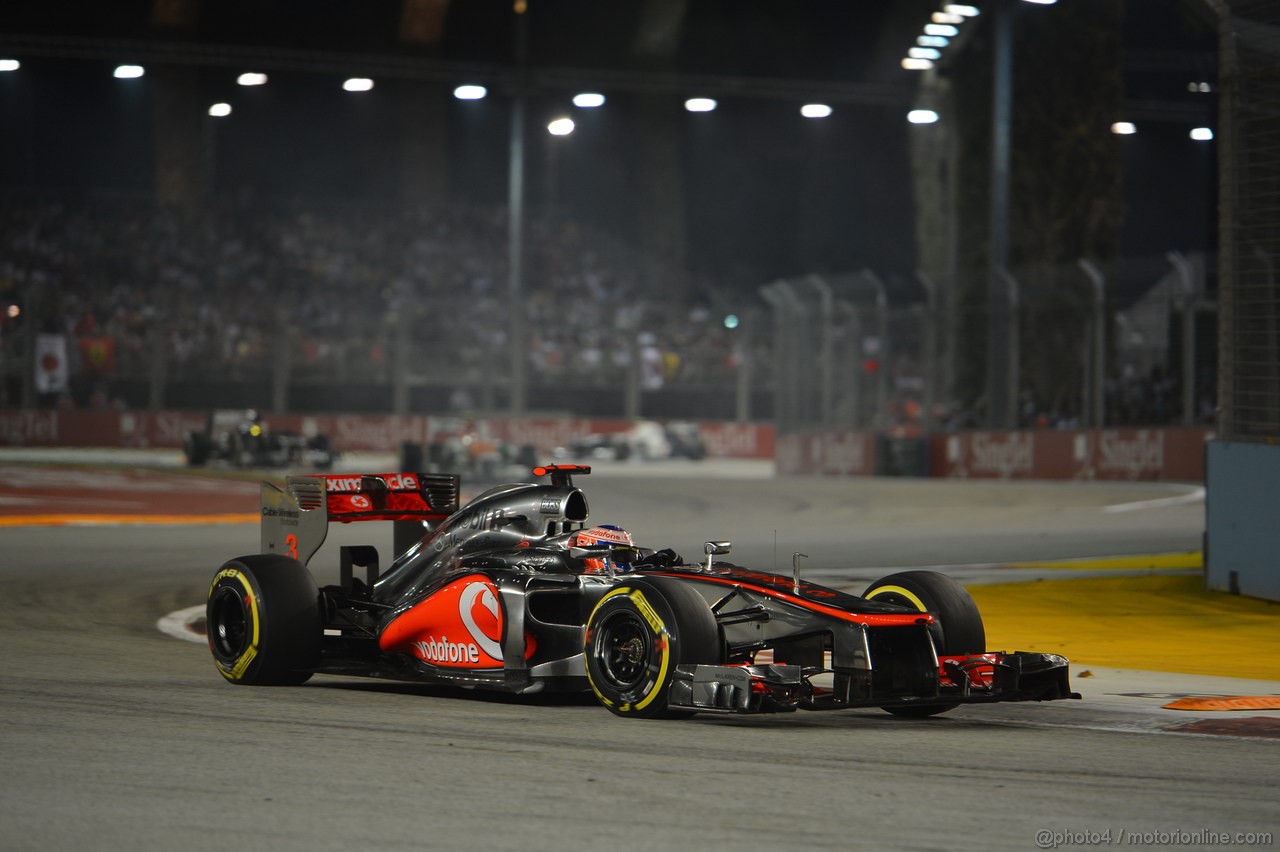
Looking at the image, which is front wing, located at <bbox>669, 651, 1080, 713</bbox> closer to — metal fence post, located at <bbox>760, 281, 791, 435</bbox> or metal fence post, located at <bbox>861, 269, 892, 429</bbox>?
metal fence post, located at <bbox>861, 269, 892, 429</bbox>

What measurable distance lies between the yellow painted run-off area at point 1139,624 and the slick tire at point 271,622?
396 cm

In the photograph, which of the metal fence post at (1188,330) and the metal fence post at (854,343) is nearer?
the metal fence post at (1188,330)

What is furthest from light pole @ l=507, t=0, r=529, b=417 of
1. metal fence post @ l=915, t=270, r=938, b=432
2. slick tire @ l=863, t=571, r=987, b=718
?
slick tire @ l=863, t=571, r=987, b=718

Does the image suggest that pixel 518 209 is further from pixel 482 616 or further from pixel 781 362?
pixel 482 616

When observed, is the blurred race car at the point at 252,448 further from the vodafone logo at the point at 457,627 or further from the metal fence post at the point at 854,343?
the vodafone logo at the point at 457,627

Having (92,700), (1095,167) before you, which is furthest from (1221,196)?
(1095,167)

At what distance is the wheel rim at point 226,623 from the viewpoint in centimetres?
828

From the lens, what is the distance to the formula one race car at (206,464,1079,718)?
6.70m

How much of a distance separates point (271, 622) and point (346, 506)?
1181 millimetres

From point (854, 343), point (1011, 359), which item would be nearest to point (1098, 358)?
point (1011, 359)

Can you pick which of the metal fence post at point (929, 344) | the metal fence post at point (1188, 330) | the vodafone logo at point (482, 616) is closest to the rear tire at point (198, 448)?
the metal fence post at point (929, 344)

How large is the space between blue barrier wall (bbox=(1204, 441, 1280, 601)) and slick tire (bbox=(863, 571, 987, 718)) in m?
5.44

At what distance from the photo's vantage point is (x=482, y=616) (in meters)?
7.58

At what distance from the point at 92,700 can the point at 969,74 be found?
2761cm
